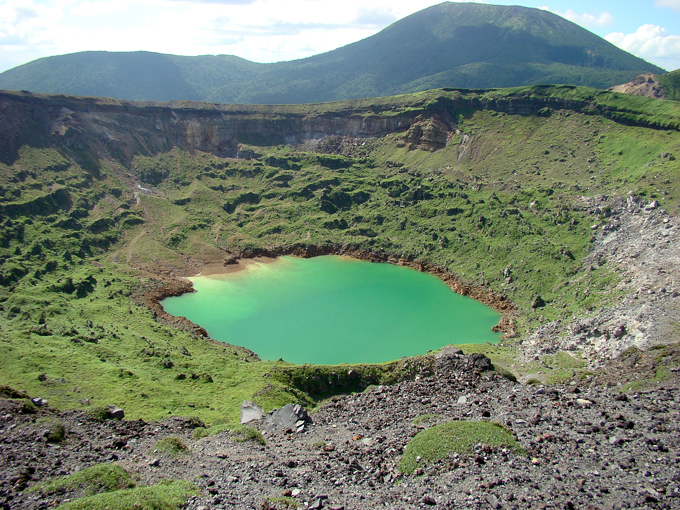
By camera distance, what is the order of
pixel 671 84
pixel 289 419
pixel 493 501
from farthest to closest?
pixel 671 84 → pixel 289 419 → pixel 493 501

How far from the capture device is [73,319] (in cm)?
4744

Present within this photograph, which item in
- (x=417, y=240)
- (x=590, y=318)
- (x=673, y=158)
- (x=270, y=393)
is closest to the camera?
(x=270, y=393)

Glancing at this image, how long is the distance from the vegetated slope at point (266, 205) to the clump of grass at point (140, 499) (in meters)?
14.8

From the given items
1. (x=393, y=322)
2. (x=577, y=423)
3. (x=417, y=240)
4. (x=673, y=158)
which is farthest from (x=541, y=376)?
(x=673, y=158)

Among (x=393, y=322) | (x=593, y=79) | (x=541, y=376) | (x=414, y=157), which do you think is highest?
(x=593, y=79)

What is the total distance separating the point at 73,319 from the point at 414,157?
70772mm

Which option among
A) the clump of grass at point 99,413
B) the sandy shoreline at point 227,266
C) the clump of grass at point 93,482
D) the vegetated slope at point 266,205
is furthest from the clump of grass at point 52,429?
the sandy shoreline at point 227,266

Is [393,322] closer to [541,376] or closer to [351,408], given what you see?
[541,376]

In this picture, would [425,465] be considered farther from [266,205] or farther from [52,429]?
[266,205]

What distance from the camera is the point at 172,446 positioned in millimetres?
21328

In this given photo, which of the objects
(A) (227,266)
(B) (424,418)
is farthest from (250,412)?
(A) (227,266)

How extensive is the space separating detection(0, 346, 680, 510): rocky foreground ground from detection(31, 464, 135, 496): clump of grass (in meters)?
0.38

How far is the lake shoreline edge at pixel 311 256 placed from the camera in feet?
172

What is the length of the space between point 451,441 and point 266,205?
75.7 m
